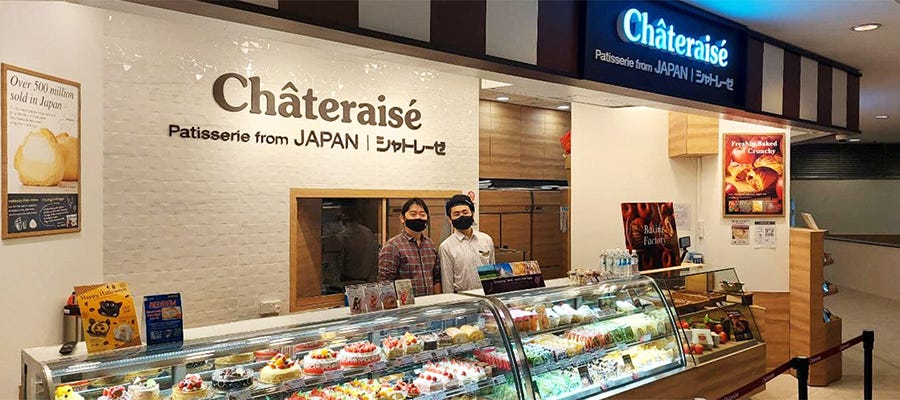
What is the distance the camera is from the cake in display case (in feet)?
8.16

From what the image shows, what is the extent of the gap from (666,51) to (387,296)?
2.21m

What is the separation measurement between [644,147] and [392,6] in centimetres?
486

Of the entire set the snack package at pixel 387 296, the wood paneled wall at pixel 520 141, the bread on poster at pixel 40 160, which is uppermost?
the wood paneled wall at pixel 520 141

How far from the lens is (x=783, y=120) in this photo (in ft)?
17.3

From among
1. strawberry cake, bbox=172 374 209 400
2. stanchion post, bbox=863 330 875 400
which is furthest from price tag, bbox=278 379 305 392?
stanchion post, bbox=863 330 875 400

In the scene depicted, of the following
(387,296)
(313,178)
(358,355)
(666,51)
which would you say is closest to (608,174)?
(666,51)

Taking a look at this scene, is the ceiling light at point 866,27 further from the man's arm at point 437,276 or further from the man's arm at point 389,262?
the man's arm at point 389,262

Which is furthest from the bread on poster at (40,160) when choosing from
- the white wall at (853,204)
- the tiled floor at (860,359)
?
the white wall at (853,204)

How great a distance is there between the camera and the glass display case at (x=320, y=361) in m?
2.36

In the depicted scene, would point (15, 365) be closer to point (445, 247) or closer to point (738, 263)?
point (445, 247)

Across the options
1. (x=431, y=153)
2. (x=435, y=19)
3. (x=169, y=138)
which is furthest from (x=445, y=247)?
(x=435, y=19)

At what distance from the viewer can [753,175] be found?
6.67m

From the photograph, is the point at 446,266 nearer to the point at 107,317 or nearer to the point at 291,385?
the point at 291,385

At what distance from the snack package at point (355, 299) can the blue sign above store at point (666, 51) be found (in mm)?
1632
